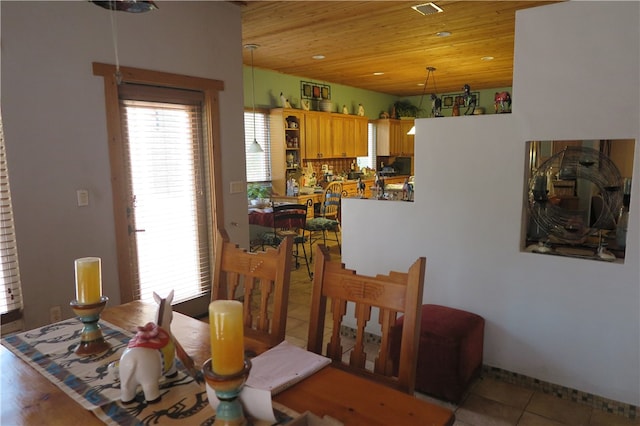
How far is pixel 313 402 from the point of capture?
1.11m

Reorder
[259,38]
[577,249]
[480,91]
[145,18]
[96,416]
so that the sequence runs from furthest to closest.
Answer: [480,91] → [259,38] → [145,18] → [577,249] → [96,416]

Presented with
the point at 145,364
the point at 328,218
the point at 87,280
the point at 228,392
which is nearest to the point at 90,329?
the point at 87,280

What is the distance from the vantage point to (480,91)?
8953 millimetres

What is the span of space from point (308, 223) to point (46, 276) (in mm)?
2983

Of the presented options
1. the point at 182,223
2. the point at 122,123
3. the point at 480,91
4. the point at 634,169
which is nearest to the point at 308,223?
the point at 182,223

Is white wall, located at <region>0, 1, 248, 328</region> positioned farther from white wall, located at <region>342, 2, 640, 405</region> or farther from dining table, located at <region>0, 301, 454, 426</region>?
white wall, located at <region>342, 2, 640, 405</region>

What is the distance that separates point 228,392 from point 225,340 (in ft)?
0.39

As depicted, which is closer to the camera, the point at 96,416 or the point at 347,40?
the point at 96,416

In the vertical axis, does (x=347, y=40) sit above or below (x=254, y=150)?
above

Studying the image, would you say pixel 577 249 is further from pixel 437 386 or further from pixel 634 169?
pixel 437 386

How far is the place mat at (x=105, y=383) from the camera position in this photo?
3.43 feet

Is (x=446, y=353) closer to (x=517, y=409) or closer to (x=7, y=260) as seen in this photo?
(x=517, y=409)

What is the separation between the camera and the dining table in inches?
41.1

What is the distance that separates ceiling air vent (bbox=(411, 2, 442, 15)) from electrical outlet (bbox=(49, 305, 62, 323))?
353cm
